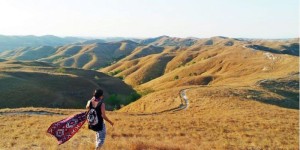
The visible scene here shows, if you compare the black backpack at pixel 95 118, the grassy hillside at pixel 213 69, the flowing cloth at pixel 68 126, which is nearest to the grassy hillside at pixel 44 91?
the grassy hillside at pixel 213 69

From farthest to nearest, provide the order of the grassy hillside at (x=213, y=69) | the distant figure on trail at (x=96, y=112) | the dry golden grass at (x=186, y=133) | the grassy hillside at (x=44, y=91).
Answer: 1. the grassy hillside at (x=213, y=69)
2. the grassy hillside at (x=44, y=91)
3. the dry golden grass at (x=186, y=133)
4. the distant figure on trail at (x=96, y=112)

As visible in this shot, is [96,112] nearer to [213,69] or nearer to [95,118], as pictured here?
[95,118]

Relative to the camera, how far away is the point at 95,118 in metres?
12.4

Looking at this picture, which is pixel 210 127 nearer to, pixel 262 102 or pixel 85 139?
pixel 85 139

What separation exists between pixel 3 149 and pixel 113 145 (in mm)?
4992

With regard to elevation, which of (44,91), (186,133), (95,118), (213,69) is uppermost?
(95,118)

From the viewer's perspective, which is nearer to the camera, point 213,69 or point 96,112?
point 96,112

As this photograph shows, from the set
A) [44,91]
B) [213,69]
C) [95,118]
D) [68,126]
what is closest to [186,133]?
[68,126]

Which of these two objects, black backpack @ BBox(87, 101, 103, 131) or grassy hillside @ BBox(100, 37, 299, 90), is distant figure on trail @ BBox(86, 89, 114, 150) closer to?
black backpack @ BBox(87, 101, 103, 131)

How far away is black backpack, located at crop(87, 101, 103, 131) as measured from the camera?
12.3 metres

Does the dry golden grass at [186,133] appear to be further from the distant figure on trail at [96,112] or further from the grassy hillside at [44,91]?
the grassy hillside at [44,91]

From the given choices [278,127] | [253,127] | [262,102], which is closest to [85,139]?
[253,127]

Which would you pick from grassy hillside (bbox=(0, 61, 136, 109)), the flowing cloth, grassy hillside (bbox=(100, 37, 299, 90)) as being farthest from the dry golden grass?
grassy hillside (bbox=(0, 61, 136, 109))

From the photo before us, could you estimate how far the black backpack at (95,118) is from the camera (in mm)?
12312
